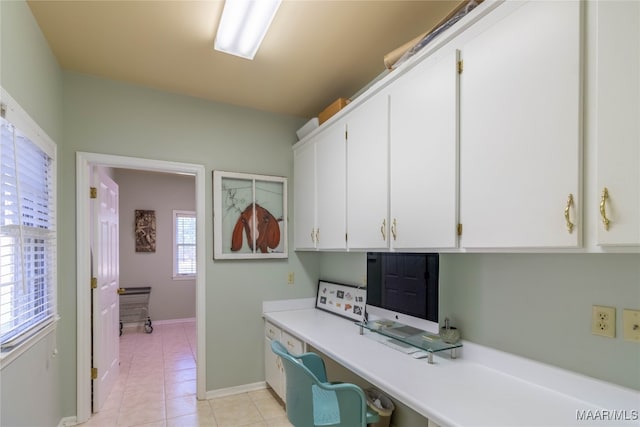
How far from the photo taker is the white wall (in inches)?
221

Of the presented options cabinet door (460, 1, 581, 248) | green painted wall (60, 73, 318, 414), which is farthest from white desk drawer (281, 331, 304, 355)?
cabinet door (460, 1, 581, 248)

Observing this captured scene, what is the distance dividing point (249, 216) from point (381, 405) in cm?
192

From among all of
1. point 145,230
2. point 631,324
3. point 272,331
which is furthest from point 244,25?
point 145,230

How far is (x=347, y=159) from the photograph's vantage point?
2402mm

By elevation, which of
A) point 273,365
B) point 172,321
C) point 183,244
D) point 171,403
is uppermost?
point 183,244

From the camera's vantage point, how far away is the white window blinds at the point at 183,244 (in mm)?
6020

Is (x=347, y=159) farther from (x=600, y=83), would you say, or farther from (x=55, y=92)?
(x=55, y=92)

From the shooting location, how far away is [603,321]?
1255 mm

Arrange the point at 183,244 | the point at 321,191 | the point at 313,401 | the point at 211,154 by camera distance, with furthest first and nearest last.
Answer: the point at 183,244 → the point at 211,154 → the point at 321,191 → the point at 313,401

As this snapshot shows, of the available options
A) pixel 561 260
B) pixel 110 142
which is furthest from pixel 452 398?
pixel 110 142

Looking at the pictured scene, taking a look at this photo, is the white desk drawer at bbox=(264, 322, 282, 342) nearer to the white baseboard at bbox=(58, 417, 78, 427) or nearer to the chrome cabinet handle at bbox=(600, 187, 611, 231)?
the white baseboard at bbox=(58, 417, 78, 427)

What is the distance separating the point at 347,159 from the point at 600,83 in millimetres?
1539

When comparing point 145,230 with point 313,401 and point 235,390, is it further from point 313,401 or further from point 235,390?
point 313,401

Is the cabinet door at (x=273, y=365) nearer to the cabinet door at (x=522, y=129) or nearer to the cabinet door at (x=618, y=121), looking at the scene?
A: the cabinet door at (x=522, y=129)
